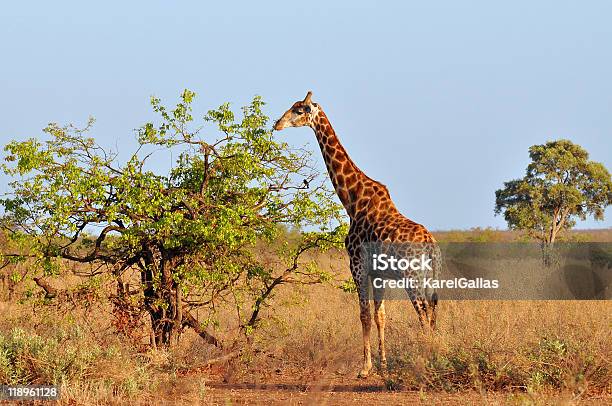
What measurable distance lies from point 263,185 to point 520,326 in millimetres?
3815

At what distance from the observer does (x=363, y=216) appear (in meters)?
12.0

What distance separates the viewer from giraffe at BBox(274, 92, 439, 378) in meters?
11.1

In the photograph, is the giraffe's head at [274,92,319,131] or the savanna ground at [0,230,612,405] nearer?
the savanna ground at [0,230,612,405]

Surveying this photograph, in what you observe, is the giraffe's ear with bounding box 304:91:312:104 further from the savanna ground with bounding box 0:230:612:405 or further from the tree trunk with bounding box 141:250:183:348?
the tree trunk with bounding box 141:250:183:348

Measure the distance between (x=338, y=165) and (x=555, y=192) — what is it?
22.0 metres

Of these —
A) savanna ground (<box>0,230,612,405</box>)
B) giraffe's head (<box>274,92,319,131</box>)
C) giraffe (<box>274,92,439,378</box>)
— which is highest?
giraffe's head (<box>274,92,319,131</box>)

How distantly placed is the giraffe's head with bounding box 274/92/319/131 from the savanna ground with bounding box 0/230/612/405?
238 cm

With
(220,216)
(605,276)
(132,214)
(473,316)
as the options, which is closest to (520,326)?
(473,316)

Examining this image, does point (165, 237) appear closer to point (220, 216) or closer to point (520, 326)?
point (220, 216)

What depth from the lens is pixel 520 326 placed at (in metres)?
12.2

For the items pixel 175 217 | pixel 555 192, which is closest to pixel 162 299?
pixel 175 217

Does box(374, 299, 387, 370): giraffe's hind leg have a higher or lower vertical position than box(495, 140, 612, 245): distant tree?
lower

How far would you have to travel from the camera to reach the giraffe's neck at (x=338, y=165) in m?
12.3

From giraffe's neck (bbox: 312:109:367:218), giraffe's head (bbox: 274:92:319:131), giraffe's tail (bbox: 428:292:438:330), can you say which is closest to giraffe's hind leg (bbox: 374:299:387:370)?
giraffe's tail (bbox: 428:292:438:330)
